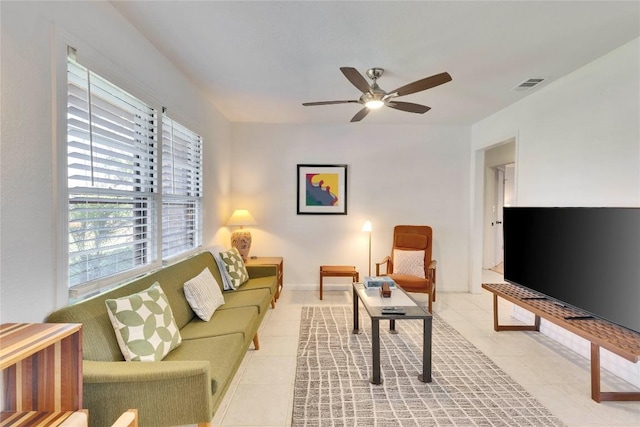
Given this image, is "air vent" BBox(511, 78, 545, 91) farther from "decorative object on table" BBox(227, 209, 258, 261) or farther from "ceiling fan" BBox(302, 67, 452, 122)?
"decorative object on table" BBox(227, 209, 258, 261)

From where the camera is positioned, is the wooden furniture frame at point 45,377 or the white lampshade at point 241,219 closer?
the wooden furniture frame at point 45,377

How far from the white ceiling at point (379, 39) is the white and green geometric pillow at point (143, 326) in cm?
188

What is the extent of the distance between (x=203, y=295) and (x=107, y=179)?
1.15 meters

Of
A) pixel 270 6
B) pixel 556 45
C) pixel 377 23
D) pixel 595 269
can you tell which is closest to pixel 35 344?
pixel 270 6

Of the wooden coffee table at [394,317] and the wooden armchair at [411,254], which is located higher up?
the wooden armchair at [411,254]

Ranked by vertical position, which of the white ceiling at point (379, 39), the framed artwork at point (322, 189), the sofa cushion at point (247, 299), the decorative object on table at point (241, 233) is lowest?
the sofa cushion at point (247, 299)

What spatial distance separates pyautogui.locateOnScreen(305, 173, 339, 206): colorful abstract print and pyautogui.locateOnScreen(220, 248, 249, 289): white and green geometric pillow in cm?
165

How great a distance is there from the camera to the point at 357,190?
4.72 metres

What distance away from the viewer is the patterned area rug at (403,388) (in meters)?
1.89

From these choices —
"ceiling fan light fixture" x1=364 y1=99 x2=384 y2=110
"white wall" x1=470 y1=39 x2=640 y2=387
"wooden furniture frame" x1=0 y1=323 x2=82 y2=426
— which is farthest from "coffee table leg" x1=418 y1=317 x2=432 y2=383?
"wooden furniture frame" x1=0 y1=323 x2=82 y2=426

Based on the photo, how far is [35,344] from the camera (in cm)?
103

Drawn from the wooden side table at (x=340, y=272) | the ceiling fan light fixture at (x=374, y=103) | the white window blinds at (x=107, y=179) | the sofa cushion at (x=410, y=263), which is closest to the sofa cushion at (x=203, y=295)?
the white window blinds at (x=107, y=179)

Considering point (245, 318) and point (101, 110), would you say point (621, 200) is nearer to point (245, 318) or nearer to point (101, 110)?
point (245, 318)

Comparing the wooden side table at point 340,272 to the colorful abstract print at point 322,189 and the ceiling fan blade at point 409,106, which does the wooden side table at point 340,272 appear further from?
the ceiling fan blade at point 409,106
